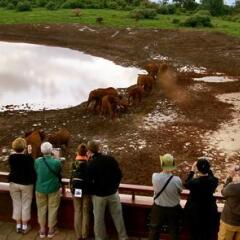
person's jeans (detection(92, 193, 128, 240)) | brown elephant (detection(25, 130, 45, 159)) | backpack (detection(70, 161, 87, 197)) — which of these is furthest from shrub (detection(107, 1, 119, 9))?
person's jeans (detection(92, 193, 128, 240))

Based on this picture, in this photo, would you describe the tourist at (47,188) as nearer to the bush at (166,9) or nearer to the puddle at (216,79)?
the puddle at (216,79)

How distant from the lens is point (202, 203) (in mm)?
7086

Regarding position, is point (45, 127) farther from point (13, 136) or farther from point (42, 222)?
point (42, 222)

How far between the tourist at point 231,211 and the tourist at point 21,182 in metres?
2.90

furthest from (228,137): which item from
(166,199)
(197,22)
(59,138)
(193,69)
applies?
(197,22)

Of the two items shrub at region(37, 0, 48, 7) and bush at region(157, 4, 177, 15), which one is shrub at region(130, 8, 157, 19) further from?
shrub at region(37, 0, 48, 7)

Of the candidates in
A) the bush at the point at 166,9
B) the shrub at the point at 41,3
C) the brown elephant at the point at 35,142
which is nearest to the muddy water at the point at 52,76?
the brown elephant at the point at 35,142

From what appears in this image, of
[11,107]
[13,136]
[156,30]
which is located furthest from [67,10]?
[13,136]

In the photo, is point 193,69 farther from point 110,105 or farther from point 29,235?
point 29,235

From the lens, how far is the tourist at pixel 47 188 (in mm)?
7668

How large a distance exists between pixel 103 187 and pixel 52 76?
696 inches

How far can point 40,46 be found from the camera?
3394 centimetres

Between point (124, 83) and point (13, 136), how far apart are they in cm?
910

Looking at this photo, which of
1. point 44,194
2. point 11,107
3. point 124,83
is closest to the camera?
point 44,194
